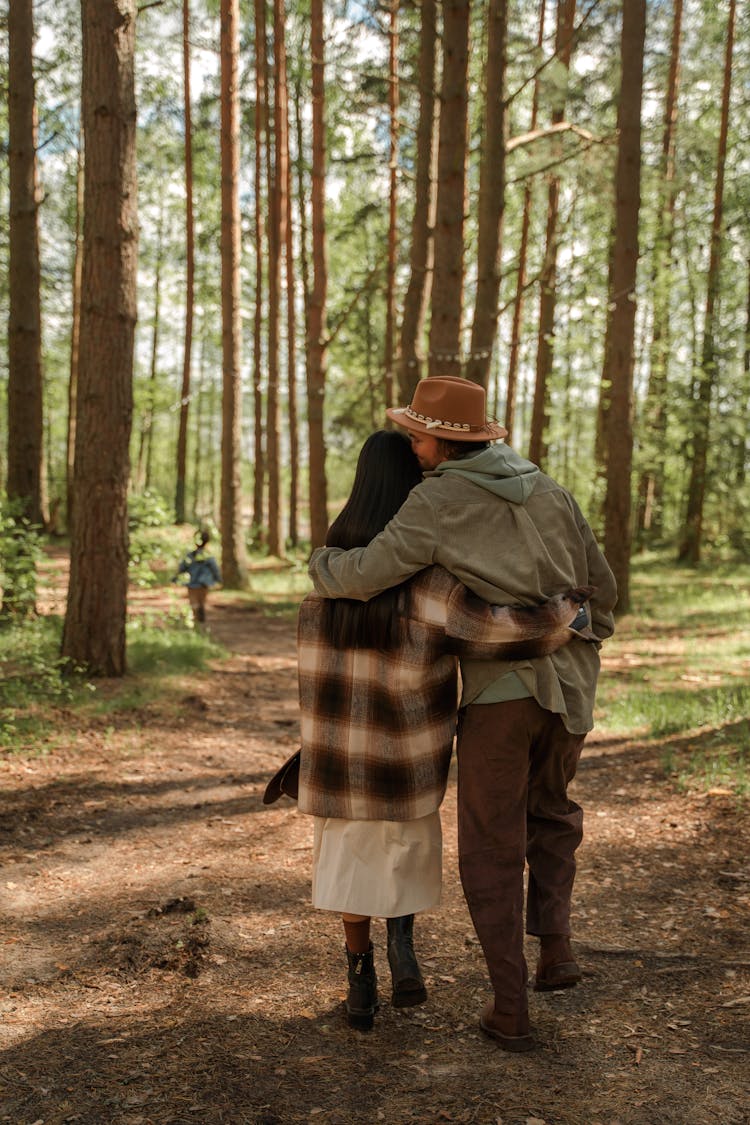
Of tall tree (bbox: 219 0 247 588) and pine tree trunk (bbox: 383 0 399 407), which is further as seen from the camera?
pine tree trunk (bbox: 383 0 399 407)

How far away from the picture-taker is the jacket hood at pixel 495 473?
3.26 metres

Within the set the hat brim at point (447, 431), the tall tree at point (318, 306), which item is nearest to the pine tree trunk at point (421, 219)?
the tall tree at point (318, 306)

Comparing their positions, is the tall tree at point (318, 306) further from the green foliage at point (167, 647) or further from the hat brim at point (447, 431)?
the hat brim at point (447, 431)

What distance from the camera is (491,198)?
11.5 meters

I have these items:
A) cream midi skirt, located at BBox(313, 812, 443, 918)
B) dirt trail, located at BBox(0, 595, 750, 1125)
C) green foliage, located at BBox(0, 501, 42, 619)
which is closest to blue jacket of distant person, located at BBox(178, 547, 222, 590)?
green foliage, located at BBox(0, 501, 42, 619)

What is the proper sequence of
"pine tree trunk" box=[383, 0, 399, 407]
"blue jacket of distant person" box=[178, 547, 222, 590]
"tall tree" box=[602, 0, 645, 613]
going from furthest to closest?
"pine tree trunk" box=[383, 0, 399, 407], "tall tree" box=[602, 0, 645, 613], "blue jacket of distant person" box=[178, 547, 222, 590]

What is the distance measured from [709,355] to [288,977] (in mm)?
20744

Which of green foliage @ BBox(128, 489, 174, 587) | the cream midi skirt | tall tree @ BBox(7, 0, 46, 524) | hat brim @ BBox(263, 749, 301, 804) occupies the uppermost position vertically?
tall tree @ BBox(7, 0, 46, 524)

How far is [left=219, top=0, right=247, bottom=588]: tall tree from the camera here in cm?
1609

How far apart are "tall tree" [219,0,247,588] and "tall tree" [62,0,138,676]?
8072 millimetres

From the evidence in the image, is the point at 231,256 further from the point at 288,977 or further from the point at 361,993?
the point at 361,993

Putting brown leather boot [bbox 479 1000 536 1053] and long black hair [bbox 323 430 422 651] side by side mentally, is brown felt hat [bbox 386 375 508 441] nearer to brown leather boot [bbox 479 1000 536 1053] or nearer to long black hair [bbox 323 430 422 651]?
long black hair [bbox 323 430 422 651]

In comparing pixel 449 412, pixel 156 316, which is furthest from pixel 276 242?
pixel 156 316

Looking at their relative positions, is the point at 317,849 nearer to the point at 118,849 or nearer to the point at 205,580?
the point at 118,849
